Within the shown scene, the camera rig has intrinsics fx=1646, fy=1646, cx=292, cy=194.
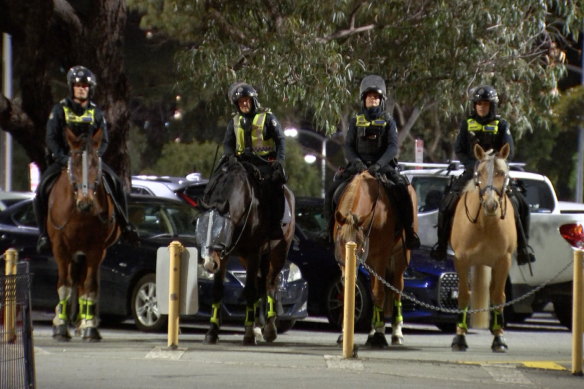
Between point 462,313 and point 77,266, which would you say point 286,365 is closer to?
point 462,313

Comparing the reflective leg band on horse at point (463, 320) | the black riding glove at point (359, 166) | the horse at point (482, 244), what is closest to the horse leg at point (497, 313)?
the horse at point (482, 244)

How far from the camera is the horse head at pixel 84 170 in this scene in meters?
16.7

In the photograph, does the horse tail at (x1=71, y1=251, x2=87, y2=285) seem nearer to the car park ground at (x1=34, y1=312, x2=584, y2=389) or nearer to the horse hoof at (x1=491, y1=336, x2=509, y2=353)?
the car park ground at (x1=34, y1=312, x2=584, y2=389)

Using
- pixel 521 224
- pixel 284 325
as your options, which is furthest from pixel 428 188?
pixel 521 224

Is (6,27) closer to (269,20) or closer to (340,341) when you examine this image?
(269,20)

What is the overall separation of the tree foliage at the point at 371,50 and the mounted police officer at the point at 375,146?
28.3 feet

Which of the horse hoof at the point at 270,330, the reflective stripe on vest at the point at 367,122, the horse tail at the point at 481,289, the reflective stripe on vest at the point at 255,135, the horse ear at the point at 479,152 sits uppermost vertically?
the reflective stripe on vest at the point at 367,122

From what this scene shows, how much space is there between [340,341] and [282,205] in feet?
5.24

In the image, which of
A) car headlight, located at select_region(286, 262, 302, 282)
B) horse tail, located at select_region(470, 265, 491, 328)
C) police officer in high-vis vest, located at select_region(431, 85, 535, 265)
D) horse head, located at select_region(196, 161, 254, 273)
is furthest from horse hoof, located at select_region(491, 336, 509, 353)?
car headlight, located at select_region(286, 262, 302, 282)

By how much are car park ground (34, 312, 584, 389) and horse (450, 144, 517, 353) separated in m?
Result: 0.39

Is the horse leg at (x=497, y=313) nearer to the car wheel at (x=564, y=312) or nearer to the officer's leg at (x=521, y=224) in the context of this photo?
the officer's leg at (x=521, y=224)

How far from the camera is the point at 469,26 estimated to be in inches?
1094

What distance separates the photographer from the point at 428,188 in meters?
22.0

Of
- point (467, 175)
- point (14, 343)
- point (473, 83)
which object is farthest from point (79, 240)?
point (473, 83)
